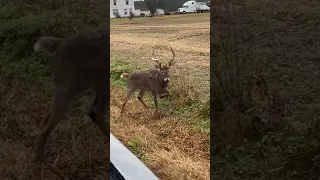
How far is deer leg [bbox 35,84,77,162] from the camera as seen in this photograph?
3824mm

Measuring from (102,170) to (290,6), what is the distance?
3.44 m

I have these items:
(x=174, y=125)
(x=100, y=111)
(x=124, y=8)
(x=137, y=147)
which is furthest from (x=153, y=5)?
(x=100, y=111)

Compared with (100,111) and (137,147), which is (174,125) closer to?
(137,147)

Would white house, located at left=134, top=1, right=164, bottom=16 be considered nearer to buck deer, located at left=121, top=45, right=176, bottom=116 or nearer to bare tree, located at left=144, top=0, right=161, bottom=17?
bare tree, located at left=144, top=0, right=161, bottom=17

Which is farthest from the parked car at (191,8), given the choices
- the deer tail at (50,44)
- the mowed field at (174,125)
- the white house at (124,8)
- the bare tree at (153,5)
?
the deer tail at (50,44)

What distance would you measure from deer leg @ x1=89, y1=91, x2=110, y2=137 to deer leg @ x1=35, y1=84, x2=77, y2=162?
1.14ft

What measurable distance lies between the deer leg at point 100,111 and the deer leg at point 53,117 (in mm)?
349

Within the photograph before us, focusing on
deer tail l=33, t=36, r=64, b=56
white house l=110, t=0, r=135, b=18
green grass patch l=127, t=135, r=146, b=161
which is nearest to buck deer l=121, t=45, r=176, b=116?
green grass patch l=127, t=135, r=146, b=161

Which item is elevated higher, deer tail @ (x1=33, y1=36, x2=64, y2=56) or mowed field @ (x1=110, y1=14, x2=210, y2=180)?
deer tail @ (x1=33, y1=36, x2=64, y2=56)

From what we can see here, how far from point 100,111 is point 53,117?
0.51 metres

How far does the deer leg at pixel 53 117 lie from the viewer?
382 centimetres

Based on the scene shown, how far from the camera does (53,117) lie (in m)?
3.96

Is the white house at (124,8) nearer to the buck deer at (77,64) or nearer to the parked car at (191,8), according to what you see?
the parked car at (191,8)

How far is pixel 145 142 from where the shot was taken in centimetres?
486
